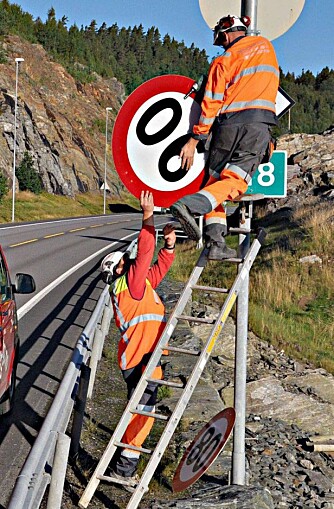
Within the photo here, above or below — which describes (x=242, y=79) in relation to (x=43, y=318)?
above

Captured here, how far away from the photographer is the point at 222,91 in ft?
13.4

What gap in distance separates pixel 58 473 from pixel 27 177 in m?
53.8

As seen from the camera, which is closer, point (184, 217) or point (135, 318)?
point (184, 217)

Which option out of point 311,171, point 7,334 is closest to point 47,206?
point 311,171

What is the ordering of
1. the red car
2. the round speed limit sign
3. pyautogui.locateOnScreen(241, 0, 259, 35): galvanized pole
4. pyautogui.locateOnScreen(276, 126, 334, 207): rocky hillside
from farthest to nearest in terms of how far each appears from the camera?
pyautogui.locateOnScreen(276, 126, 334, 207): rocky hillside < the red car < pyautogui.locateOnScreen(241, 0, 259, 35): galvanized pole < the round speed limit sign

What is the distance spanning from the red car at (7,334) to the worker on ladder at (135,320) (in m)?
1.28

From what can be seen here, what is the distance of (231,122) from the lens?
4238mm

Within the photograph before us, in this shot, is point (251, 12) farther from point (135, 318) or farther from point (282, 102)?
point (135, 318)

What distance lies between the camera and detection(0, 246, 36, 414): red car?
6285 millimetres

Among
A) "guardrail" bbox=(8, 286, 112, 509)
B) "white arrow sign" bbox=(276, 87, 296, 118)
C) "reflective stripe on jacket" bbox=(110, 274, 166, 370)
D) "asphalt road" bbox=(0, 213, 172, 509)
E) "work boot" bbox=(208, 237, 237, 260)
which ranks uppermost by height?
"white arrow sign" bbox=(276, 87, 296, 118)

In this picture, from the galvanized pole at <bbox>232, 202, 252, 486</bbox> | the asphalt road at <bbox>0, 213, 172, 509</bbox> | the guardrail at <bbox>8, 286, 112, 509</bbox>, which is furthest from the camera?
the asphalt road at <bbox>0, 213, 172, 509</bbox>

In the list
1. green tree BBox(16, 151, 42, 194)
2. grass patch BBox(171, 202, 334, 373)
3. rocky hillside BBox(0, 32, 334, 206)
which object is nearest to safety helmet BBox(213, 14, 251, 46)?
grass patch BBox(171, 202, 334, 373)

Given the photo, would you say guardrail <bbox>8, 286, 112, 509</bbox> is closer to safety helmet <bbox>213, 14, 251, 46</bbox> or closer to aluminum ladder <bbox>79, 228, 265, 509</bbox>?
aluminum ladder <bbox>79, 228, 265, 509</bbox>

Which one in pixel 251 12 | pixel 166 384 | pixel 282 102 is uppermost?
pixel 251 12
